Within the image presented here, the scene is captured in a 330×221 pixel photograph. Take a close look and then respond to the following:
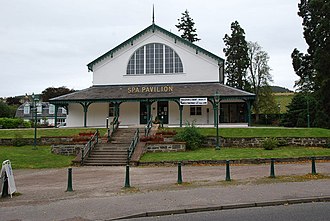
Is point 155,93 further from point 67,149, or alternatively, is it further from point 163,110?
point 67,149

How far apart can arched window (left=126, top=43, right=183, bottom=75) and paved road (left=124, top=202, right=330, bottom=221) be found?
1209 inches

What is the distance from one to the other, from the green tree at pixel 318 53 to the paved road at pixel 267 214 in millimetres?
28842

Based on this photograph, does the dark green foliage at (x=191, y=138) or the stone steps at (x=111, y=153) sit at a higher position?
the dark green foliage at (x=191, y=138)

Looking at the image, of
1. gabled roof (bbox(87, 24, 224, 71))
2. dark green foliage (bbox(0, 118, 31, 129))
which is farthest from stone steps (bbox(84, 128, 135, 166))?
dark green foliage (bbox(0, 118, 31, 129))

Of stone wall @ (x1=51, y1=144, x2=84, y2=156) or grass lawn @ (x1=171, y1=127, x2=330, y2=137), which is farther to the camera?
grass lawn @ (x1=171, y1=127, x2=330, y2=137)

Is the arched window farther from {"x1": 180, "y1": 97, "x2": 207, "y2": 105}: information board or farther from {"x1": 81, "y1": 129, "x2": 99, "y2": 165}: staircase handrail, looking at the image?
{"x1": 81, "y1": 129, "x2": 99, "y2": 165}: staircase handrail

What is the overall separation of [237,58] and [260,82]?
7222 mm

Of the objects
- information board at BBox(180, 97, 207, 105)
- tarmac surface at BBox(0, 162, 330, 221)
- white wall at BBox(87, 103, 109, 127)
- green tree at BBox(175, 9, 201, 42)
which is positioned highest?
green tree at BBox(175, 9, 201, 42)

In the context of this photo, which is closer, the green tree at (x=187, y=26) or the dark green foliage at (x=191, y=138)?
the dark green foliage at (x=191, y=138)

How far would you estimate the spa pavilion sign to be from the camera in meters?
37.4

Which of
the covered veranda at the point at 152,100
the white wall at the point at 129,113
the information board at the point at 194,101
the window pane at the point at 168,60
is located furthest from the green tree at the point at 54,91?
the information board at the point at 194,101

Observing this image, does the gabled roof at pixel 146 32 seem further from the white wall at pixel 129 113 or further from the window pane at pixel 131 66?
the white wall at pixel 129 113

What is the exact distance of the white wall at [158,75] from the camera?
38469 millimetres

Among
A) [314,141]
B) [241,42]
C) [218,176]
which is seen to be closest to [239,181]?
[218,176]
